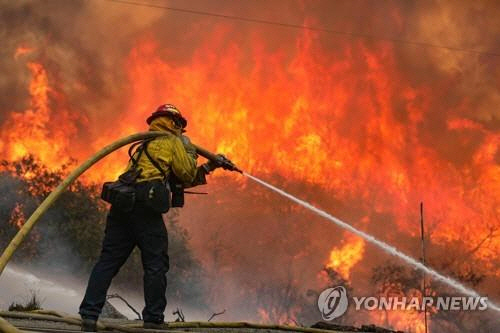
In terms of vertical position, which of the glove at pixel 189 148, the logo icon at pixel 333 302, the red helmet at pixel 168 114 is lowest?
the glove at pixel 189 148

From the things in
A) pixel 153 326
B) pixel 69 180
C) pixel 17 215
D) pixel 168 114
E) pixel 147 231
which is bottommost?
pixel 153 326

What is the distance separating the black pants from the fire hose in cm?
57

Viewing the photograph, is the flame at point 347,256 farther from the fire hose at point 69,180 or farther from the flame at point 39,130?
the fire hose at point 69,180

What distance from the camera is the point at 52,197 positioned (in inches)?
223

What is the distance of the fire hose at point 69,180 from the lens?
5.16 m

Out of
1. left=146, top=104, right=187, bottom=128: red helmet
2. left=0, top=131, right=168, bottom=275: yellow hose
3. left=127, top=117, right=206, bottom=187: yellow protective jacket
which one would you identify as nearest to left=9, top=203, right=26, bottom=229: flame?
left=146, top=104, right=187, bottom=128: red helmet

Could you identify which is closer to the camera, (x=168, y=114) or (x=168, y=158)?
(x=168, y=158)

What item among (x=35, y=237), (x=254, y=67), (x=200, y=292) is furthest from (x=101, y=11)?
(x=200, y=292)

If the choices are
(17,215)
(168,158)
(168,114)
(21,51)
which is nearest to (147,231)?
(168,158)

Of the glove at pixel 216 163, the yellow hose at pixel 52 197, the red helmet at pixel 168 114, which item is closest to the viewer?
the yellow hose at pixel 52 197

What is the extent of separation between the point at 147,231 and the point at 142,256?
0.25 m

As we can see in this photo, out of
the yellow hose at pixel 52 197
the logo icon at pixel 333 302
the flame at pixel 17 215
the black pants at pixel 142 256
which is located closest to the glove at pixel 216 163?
the yellow hose at pixel 52 197

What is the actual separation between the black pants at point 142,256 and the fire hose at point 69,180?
1.86 ft

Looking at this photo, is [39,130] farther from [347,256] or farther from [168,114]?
[168,114]
